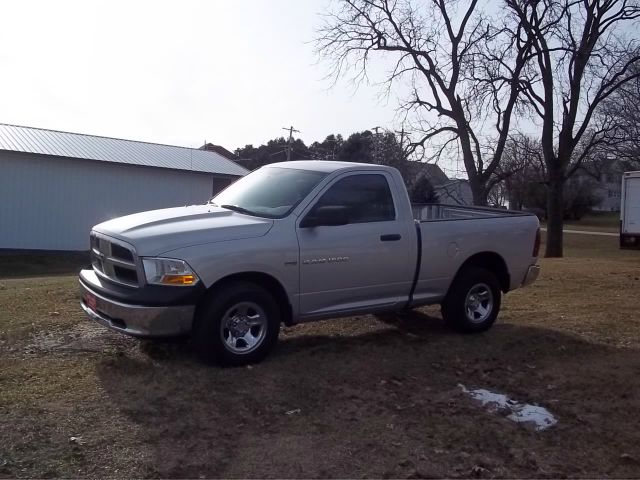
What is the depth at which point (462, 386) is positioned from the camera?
19.6 feet

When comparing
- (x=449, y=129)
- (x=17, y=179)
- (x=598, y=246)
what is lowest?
(x=598, y=246)

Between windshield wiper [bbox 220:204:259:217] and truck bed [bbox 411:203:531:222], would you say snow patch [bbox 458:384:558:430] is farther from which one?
truck bed [bbox 411:203:531:222]

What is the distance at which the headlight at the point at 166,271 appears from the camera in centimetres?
575

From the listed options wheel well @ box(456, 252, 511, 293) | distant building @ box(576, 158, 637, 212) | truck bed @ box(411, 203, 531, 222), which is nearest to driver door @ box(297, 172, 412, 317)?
wheel well @ box(456, 252, 511, 293)

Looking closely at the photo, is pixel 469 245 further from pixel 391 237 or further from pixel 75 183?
pixel 75 183

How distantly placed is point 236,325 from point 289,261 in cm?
73

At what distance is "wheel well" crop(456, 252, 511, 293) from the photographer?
793cm

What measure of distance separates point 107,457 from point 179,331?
5.29ft

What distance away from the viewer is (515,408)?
5.50 metres

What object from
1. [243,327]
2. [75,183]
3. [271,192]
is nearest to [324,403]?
[243,327]

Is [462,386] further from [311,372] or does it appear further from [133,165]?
[133,165]

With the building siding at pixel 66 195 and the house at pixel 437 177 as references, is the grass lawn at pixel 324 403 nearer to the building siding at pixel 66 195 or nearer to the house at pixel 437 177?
the house at pixel 437 177

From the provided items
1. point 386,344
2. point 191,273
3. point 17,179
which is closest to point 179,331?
point 191,273

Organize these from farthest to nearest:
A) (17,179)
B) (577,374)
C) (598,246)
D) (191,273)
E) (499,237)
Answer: (598,246) → (17,179) → (499,237) → (577,374) → (191,273)
